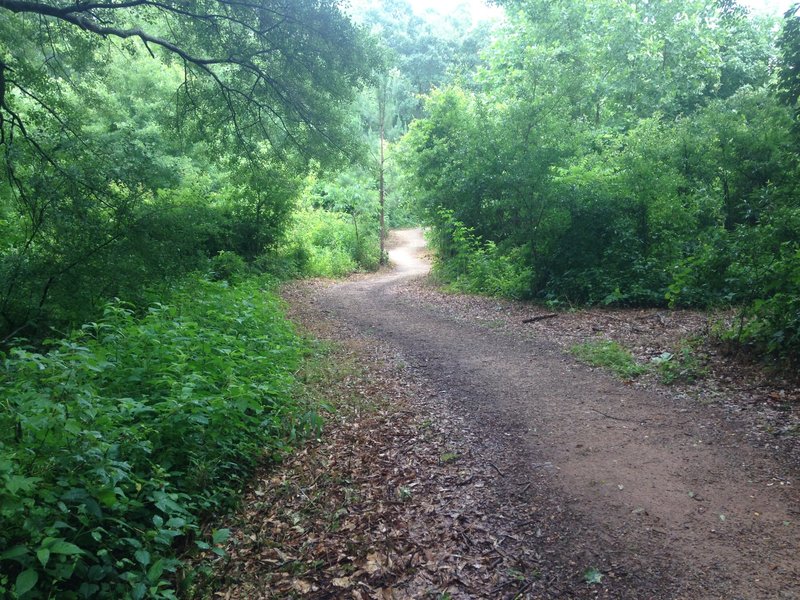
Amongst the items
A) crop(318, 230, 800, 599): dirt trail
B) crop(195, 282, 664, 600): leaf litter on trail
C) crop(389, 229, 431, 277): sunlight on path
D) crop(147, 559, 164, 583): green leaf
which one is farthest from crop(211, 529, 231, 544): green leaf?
crop(389, 229, 431, 277): sunlight on path

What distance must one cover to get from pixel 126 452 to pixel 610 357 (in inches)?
233

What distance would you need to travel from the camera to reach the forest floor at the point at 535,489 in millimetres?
3094

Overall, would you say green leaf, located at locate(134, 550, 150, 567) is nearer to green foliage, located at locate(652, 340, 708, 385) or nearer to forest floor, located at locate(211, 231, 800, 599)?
forest floor, located at locate(211, 231, 800, 599)

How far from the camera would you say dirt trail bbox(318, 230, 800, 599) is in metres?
3.02

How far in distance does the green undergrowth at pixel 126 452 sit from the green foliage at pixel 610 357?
3.96 meters

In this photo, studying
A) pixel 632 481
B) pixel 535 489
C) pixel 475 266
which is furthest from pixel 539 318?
pixel 535 489

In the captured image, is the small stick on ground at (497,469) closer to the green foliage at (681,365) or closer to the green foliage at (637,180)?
the green foliage at (681,365)

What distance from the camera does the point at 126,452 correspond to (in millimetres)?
3566

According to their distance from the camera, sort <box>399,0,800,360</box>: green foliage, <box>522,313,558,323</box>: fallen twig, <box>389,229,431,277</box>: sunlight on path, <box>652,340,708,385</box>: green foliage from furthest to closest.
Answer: <box>389,229,431,277</box>: sunlight on path → <box>522,313,558,323</box>: fallen twig → <box>399,0,800,360</box>: green foliage → <box>652,340,708,385</box>: green foliage

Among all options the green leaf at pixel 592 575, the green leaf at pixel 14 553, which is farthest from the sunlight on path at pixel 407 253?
the green leaf at pixel 14 553

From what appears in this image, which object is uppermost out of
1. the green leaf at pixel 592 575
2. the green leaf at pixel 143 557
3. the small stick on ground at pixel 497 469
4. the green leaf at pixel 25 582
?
the green leaf at pixel 25 582

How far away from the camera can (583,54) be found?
57.4ft

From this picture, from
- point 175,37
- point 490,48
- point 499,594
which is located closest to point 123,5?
point 175,37

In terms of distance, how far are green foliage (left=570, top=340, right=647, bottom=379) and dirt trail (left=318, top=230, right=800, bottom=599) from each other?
0.94 ft
